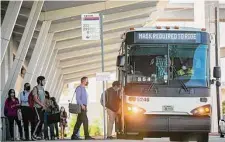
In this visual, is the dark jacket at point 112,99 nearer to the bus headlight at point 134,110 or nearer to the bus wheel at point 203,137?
the bus wheel at point 203,137

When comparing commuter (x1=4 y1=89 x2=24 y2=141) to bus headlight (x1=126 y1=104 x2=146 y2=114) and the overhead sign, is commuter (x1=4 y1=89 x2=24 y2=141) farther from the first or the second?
the overhead sign

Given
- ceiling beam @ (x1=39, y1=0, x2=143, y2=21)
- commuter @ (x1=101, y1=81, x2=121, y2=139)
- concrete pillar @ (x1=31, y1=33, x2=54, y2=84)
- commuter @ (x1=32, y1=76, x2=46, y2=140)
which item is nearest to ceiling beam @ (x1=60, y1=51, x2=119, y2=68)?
concrete pillar @ (x1=31, y1=33, x2=54, y2=84)

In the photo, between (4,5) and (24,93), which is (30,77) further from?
(24,93)

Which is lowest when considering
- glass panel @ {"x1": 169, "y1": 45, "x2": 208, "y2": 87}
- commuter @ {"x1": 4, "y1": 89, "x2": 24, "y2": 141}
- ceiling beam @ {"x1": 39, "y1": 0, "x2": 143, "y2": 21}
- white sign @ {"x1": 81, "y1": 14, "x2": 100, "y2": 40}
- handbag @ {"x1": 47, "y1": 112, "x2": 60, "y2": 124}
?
handbag @ {"x1": 47, "y1": 112, "x2": 60, "y2": 124}

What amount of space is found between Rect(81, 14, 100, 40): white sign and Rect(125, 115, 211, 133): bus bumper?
380 centimetres

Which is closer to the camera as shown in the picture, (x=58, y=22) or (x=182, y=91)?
(x=182, y=91)

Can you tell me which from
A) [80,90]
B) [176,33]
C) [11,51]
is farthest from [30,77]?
→ [176,33]

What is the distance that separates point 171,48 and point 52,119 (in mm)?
6296

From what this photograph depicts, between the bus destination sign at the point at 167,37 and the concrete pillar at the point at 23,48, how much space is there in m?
7.96

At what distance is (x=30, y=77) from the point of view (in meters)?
28.2

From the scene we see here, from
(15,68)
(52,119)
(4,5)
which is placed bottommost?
(52,119)

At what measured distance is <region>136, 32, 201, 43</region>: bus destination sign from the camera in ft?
50.5

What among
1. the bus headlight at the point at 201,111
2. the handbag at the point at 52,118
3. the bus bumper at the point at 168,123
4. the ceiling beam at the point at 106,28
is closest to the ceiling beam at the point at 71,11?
the ceiling beam at the point at 106,28

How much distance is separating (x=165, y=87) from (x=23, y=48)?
37.5 feet
